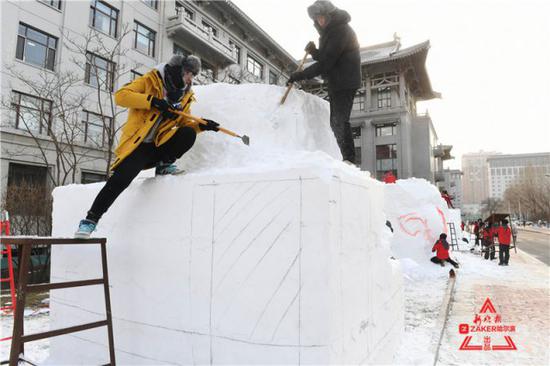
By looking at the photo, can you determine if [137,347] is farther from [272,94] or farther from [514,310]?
[514,310]

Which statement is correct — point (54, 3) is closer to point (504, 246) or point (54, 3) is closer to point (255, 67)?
point (255, 67)

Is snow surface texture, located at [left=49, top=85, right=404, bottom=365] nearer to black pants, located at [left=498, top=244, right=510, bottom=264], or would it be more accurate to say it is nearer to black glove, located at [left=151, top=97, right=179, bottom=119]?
black glove, located at [left=151, top=97, right=179, bottom=119]

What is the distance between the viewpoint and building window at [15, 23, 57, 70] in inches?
587

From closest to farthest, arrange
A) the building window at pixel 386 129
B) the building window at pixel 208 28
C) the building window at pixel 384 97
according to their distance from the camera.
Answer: the building window at pixel 208 28
the building window at pixel 386 129
the building window at pixel 384 97

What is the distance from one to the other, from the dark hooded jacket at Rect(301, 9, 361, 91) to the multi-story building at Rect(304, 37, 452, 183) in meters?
29.8

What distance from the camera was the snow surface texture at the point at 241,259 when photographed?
224 cm

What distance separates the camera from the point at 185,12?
861 inches

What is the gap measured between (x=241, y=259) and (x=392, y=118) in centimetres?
3409

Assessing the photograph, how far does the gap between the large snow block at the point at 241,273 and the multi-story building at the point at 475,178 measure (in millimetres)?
159588

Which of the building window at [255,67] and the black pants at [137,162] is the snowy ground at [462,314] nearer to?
the black pants at [137,162]

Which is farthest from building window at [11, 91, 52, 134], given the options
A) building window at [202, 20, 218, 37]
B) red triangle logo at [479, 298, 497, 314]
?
red triangle logo at [479, 298, 497, 314]

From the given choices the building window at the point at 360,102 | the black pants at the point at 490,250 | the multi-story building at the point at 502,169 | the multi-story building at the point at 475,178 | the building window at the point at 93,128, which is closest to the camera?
the black pants at the point at 490,250

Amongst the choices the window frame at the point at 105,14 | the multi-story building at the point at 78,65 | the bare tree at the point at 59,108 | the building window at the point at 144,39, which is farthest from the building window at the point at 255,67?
the bare tree at the point at 59,108

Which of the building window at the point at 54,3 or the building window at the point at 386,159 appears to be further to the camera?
the building window at the point at 386,159
